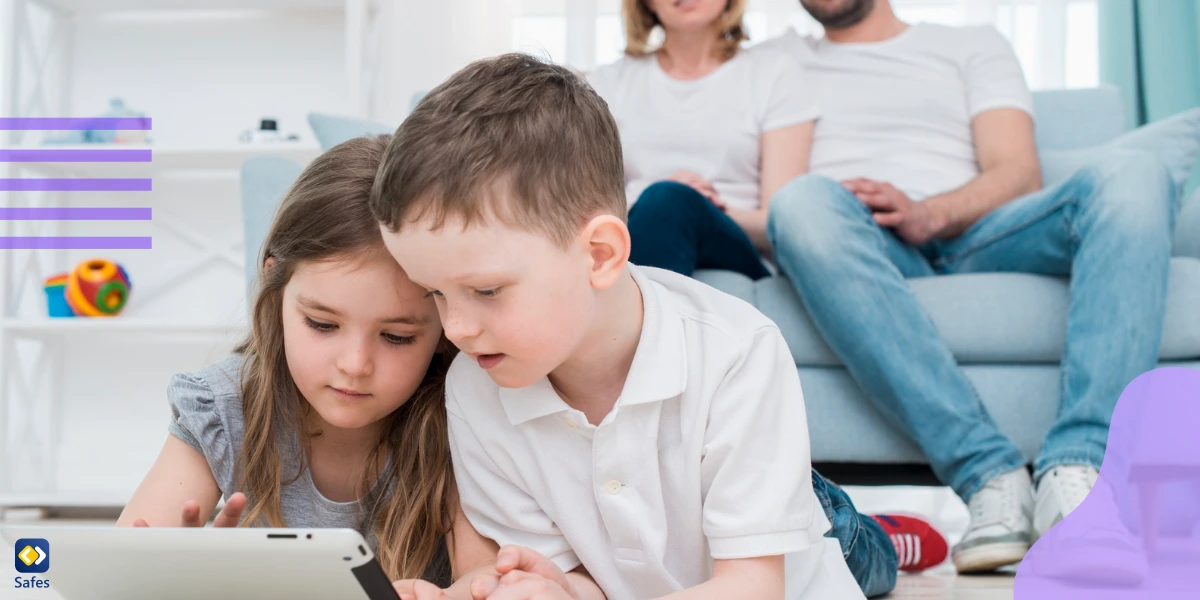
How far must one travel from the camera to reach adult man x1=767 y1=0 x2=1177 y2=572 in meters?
1.23

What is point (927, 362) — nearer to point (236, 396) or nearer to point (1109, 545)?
point (1109, 545)

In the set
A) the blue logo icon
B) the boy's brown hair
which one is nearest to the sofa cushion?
the boy's brown hair

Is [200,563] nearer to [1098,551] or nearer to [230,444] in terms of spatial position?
[230,444]

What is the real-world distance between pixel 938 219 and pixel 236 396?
3.48ft

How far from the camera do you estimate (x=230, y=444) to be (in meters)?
0.93

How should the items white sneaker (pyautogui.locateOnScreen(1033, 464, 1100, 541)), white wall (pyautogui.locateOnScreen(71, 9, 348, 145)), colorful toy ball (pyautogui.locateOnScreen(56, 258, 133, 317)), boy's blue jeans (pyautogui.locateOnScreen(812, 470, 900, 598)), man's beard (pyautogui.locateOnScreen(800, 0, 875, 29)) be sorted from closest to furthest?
boy's blue jeans (pyautogui.locateOnScreen(812, 470, 900, 598)) < white sneaker (pyautogui.locateOnScreen(1033, 464, 1100, 541)) < man's beard (pyautogui.locateOnScreen(800, 0, 875, 29)) < colorful toy ball (pyautogui.locateOnScreen(56, 258, 133, 317)) < white wall (pyautogui.locateOnScreen(71, 9, 348, 145))

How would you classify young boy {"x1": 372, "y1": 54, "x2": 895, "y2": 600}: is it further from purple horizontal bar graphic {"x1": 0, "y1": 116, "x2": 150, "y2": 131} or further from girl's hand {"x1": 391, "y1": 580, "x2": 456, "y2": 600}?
purple horizontal bar graphic {"x1": 0, "y1": 116, "x2": 150, "y2": 131}

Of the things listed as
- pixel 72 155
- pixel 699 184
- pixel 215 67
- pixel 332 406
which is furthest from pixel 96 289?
pixel 332 406

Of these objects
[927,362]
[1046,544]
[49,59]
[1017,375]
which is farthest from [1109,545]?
[49,59]

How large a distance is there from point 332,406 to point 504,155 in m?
0.30

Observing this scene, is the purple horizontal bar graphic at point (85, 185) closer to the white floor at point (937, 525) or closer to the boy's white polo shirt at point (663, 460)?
the white floor at point (937, 525)

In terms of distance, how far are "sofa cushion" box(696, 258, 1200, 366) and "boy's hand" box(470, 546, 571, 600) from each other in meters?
0.77

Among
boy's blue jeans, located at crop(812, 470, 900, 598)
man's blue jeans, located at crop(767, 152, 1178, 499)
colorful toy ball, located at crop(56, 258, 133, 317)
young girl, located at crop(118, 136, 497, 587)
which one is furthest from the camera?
colorful toy ball, located at crop(56, 258, 133, 317)

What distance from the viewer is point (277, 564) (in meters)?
0.61
